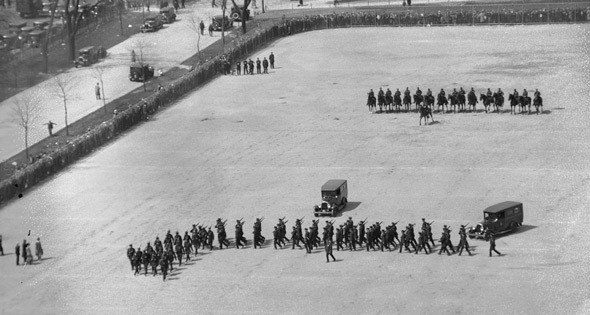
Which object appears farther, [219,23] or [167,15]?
[167,15]

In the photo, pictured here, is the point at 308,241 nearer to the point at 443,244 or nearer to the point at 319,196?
the point at 443,244

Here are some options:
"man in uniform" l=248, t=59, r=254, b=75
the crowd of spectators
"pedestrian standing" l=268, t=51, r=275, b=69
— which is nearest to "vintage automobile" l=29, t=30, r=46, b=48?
"man in uniform" l=248, t=59, r=254, b=75

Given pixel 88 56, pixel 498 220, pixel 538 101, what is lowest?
pixel 498 220

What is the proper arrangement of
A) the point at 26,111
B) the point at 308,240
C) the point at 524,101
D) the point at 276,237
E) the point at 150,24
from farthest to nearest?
the point at 150,24
the point at 524,101
the point at 26,111
the point at 276,237
the point at 308,240

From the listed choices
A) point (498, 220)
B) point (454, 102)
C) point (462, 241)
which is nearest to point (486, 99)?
point (454, 102)

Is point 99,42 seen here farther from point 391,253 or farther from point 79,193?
point 391,253

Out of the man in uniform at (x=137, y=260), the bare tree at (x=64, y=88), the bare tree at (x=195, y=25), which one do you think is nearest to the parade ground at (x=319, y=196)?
the man in uniform at (x=137, y=260)

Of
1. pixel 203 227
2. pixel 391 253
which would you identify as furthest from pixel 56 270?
pixel 391 253

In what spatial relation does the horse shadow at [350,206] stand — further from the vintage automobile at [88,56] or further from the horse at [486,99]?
the vintage automobile at [88,56]
